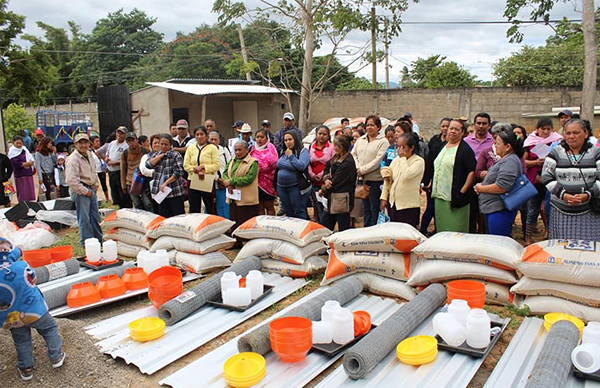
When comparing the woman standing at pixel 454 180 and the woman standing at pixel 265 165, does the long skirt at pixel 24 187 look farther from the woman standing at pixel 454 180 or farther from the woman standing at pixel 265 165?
the woman standing at pixel 454 180

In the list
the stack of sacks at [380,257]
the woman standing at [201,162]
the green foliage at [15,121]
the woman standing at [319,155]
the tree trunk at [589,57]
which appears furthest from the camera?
the green foliage at [15,121]

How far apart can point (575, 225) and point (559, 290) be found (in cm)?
74

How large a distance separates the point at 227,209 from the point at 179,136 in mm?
1705

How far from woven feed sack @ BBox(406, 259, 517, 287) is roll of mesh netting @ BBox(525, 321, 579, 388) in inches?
27.9

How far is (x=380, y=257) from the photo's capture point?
4230 mm

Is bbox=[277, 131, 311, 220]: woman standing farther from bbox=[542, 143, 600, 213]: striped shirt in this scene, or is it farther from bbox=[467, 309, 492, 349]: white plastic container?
bbox=[467, 309, 492, 349]: white plastic container

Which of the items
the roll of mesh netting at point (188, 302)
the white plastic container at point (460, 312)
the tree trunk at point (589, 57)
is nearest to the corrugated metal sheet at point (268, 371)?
the roll of mesh netting at point (188, 302)

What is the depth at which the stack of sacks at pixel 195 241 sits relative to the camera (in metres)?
5.17

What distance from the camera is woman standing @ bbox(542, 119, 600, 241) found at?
3.78m

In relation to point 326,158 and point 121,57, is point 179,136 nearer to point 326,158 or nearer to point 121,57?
point 326,158

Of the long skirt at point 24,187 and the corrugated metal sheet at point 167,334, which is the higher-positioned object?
the long skirt at point 24,187

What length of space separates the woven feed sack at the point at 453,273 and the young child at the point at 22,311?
274cm

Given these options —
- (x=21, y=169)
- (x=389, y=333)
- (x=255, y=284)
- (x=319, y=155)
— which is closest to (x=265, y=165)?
(x=319, y=155)

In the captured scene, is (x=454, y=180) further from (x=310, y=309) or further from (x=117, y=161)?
(x=117, y=161)
